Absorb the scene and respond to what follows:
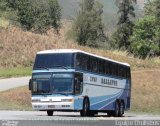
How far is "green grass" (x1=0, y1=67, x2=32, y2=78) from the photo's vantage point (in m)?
53.7

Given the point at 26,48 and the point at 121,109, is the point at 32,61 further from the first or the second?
the point at 121,109

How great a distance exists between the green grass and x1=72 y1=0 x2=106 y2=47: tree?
55.3 m

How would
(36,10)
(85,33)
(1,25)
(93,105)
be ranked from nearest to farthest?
(93,105) < (1,25) < (36,10) < (85,33)

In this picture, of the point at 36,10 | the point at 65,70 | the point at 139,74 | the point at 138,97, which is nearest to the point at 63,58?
the point at 65,70

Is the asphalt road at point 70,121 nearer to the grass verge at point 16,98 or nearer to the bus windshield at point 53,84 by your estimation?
Answer: the bus windshield at point 53,84

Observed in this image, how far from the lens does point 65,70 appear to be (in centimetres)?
3122

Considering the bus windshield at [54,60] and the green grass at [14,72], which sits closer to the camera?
the bus windshield at [54,60]

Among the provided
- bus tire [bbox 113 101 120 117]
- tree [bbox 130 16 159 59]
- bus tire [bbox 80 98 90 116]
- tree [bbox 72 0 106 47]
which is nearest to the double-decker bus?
bus tire [bbox 80 98 90 116]

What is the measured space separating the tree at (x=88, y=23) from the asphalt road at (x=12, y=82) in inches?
2399

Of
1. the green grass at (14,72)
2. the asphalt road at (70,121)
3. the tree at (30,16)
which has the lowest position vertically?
the green grass at (14,72)

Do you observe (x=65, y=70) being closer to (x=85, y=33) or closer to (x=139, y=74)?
(x=139, y=74)

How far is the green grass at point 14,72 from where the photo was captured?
53.7 metres

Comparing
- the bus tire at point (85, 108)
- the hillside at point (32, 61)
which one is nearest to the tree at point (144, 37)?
the hillside at point (32, 61)

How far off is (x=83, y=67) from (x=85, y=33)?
83.4 meters
